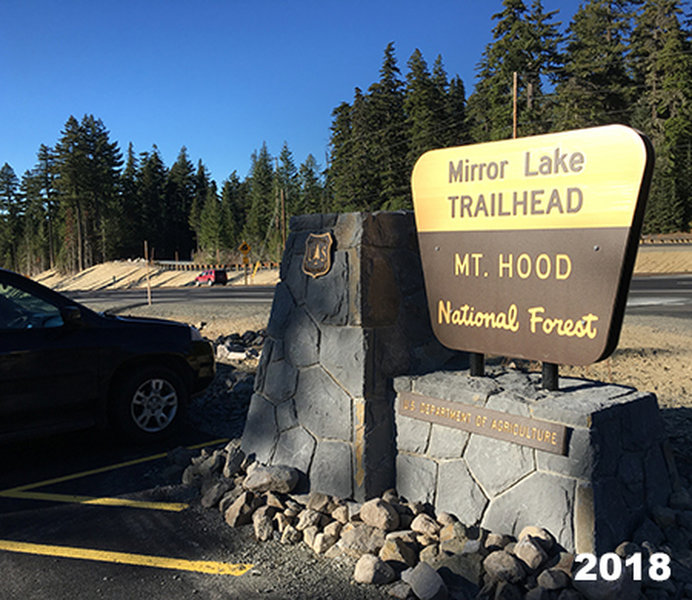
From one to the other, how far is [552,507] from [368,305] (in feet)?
5.60

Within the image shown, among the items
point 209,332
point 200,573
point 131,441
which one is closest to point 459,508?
point 200,573

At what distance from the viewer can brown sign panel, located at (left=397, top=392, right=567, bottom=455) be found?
327 cm

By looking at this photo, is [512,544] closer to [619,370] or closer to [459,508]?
[459,508]

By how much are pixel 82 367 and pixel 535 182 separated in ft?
13.5

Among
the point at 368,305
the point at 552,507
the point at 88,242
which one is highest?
the point at 88,242

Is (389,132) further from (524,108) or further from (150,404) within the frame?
(150,404)

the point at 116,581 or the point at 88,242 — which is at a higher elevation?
the point at 88,242

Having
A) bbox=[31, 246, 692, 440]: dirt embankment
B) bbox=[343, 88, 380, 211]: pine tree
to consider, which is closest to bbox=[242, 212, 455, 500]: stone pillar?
bbox=[31, 246, 692, 440]: dirt embankment

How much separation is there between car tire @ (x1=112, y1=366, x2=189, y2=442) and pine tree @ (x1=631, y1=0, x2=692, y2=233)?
4791cm

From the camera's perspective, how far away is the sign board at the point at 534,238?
3.11 m

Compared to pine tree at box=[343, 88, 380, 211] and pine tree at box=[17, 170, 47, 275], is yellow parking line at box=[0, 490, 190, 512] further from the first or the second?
pine tree at box=[17, 170, 47, 275]

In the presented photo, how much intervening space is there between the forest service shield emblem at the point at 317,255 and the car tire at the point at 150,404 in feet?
7.17

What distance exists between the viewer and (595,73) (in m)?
52.6

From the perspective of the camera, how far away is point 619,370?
7570mm
